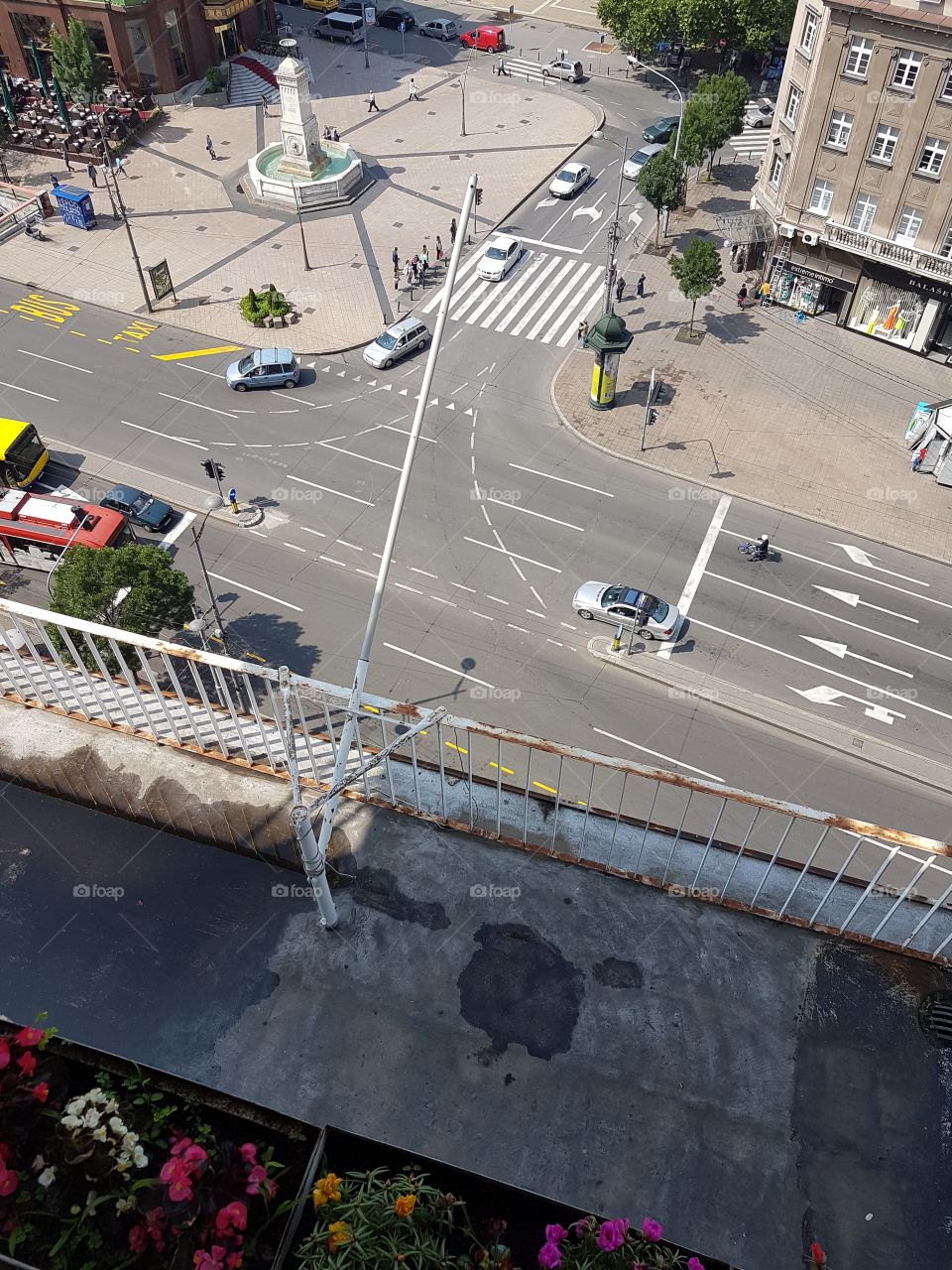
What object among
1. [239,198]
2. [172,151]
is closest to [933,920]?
[239,198]

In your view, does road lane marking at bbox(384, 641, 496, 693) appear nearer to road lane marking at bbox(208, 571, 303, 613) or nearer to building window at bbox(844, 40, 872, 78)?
road lane marking at bbox(208, 571, 303, 613)

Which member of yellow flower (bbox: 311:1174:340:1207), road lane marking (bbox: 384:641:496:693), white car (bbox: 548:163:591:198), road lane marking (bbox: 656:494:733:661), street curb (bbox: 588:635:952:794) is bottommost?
street curb (bbox: 588:635:952:794)

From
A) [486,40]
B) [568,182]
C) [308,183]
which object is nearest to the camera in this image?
[308,183]

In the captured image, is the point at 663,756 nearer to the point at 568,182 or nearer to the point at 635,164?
the point at 568,182

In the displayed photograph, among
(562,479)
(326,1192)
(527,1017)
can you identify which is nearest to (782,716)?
(562,479)

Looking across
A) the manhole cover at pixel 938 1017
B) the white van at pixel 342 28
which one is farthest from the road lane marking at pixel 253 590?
the white van at pixel 342 28

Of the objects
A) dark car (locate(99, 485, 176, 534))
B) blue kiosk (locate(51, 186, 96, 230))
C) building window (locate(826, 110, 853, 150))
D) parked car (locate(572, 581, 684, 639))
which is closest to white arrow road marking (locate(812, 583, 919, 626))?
parked car (locate(572, 581, 684, 639))
